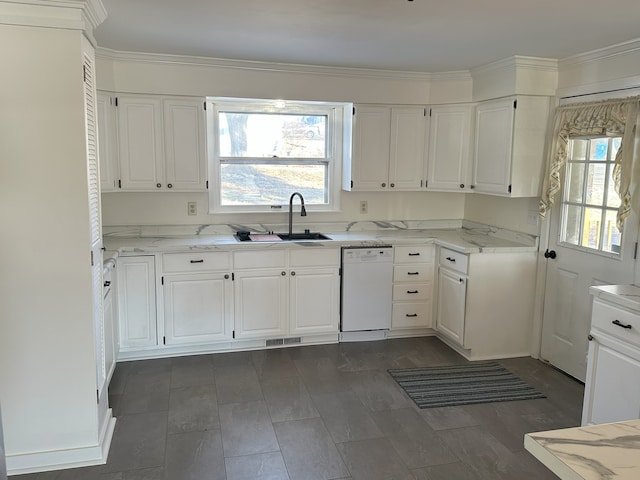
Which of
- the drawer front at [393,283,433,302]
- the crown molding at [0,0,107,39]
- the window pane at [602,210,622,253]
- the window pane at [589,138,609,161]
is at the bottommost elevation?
the drawer front at [393,283,433,302]

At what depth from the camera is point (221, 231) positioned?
4.56 metres

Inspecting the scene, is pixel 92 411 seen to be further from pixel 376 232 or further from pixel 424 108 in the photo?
pixel 424 108

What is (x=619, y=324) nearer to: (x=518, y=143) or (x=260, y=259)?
(x=518, y=143)

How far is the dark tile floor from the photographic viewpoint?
8.55 feet

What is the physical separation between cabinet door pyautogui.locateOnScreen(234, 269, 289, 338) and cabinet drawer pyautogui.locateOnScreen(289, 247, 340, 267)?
0.14 metres

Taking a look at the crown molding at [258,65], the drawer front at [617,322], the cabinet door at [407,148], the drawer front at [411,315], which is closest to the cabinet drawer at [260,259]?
the drawer front at [411,315]

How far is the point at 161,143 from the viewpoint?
4.08 m

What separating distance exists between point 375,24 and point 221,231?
2.30 metres

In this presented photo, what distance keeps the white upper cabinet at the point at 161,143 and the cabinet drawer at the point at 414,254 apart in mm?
1739

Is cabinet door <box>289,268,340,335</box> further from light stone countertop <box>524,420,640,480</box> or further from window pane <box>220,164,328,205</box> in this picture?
light stone countertop <box>524,420,640,480</box>

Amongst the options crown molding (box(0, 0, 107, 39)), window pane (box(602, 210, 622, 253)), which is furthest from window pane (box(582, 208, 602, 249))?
crown molding (box(0, 0, 107, 39))

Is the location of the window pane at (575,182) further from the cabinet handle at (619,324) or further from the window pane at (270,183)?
the window pane at (270,183)

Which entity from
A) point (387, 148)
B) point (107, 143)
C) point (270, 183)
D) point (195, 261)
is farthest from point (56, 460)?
point (387, 148)

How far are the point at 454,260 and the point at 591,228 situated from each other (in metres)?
A: 1.03
